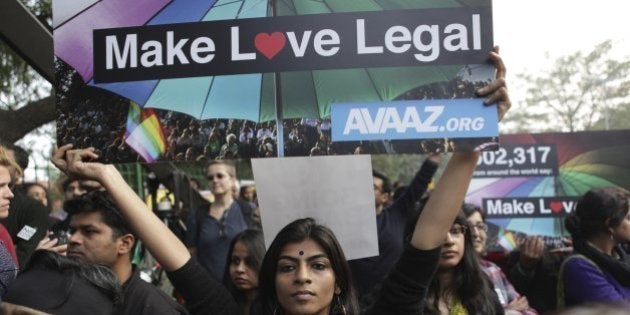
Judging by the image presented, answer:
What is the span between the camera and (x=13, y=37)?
299 centimetres

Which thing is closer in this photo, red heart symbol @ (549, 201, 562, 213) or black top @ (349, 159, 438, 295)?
black top @ (349, 159, 438, 295)

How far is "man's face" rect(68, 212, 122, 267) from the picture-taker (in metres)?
3.57

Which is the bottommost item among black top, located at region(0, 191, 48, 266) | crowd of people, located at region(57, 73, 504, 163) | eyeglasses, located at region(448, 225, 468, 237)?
eyeglasses, located at region(448, 225, 468, 237)

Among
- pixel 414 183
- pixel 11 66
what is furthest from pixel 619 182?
pixel 11 66

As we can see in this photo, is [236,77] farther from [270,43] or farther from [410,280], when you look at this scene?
[410,280]

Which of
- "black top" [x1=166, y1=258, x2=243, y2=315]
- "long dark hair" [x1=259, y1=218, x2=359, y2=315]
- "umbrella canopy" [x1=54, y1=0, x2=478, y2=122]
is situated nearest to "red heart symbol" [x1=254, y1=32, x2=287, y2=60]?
"umbrella canopy" [x1=54, y1=0, x2=478, y2=122]

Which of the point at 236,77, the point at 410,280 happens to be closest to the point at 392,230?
the point at 410,280

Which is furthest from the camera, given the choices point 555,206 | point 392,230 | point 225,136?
point 555,206

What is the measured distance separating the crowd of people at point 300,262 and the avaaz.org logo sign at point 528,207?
1.61 metres

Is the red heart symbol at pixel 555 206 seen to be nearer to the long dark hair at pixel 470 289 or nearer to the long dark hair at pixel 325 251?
the long dark hair at pixel 470 289

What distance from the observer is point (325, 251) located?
267 cm

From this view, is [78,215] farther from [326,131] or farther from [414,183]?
[414,183]

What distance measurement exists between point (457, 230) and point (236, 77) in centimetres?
155

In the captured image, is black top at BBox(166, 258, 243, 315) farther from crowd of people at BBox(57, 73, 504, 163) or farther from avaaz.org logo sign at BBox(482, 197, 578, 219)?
avaaz.org logo sign at BBox(482, 197, 578, 219)
